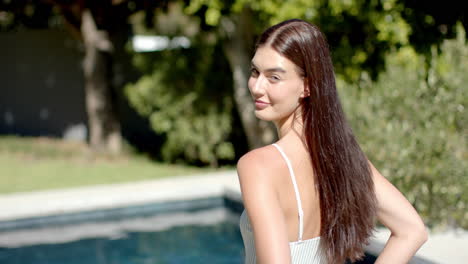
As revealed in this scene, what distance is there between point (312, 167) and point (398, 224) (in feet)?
1.12

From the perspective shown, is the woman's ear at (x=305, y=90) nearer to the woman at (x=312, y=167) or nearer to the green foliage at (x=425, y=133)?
the woman at (x=312, y=167)

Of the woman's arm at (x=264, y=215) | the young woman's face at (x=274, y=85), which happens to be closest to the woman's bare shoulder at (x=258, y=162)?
the woman's arm at (x=264, y=215)

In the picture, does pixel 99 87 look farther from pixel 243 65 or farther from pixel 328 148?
pixel 328 148

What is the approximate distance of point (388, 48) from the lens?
8.62 meters

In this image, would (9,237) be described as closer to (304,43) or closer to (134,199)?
(134,199)

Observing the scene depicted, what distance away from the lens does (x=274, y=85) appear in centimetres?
162

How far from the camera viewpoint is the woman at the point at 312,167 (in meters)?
1.59

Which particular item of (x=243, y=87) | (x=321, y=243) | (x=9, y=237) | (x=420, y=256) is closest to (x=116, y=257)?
(x=9, y=237)

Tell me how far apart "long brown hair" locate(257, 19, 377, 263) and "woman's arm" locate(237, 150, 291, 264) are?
0.27 m

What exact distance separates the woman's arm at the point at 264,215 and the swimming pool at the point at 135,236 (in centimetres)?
501

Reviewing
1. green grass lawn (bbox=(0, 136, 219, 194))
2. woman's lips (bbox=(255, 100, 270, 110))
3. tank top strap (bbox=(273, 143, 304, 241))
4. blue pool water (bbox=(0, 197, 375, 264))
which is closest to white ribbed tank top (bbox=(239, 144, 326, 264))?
tank top strap (bbox=(273, 143, 304, 241))

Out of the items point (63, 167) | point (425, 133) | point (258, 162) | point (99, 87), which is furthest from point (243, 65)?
point (258, 162)

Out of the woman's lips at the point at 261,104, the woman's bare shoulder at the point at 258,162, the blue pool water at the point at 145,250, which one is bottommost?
the blue pool water at the point at 145,250

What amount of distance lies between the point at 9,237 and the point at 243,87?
15.3 feet
